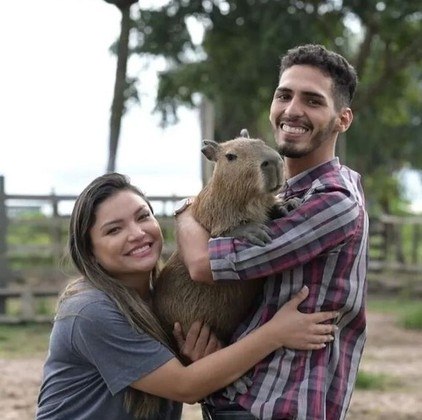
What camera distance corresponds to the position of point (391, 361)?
29.8ft

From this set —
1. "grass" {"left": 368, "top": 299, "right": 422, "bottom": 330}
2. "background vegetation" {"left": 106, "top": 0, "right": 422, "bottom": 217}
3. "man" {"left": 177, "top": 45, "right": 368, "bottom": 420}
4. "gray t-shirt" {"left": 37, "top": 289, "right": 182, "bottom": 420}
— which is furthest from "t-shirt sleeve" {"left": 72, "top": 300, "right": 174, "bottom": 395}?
"grass" {"left": 368, "top": 299, "right": 422, "bottom": 330}

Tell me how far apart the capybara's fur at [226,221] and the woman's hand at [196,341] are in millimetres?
25

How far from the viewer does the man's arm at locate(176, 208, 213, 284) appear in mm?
2902

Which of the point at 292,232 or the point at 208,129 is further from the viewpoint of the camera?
the point at 208,129

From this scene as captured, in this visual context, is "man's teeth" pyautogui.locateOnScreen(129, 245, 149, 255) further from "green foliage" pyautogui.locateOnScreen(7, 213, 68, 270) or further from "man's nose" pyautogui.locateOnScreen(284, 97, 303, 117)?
"green foliage" pyautogui.locateOnScreen(7, 213, 68, 270)

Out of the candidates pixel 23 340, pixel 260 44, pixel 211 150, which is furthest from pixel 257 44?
pixel 211 150

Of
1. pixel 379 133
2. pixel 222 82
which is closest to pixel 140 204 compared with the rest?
pixel 222 82

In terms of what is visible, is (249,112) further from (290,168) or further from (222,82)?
(290,168)

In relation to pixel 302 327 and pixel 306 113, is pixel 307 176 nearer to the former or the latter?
pixel 306 113

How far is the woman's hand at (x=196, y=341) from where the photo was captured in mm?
3002

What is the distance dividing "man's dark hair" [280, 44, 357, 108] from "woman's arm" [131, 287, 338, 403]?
69 centimetres

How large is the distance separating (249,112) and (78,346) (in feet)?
33.8

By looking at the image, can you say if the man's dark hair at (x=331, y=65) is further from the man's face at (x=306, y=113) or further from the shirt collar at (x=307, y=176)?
the shirt collar at (x=307, y=176)

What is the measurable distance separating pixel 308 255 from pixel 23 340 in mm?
7577
